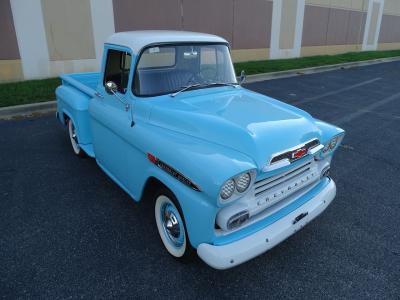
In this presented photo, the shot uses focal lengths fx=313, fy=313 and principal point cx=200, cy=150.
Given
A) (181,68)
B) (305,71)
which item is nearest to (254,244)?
(181,68)

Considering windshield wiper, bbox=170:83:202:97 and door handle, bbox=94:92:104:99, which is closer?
windshield wiper, bbox=170:83:202:97

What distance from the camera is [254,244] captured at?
233cm

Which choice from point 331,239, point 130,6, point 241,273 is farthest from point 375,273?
point 130,6

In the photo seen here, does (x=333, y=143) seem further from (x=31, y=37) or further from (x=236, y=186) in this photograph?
(x=31, y=37)

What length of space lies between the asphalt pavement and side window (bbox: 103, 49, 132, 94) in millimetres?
1345

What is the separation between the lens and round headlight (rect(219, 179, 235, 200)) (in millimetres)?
2178

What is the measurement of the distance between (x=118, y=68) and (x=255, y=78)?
882cm

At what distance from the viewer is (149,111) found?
119 inches

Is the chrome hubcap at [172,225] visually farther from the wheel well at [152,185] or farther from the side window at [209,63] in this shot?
the side window at [209,63]

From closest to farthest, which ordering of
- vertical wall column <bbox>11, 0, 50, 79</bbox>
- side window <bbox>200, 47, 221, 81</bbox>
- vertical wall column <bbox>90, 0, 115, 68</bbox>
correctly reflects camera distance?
side window <bbox>200, 47, 221, 81</bbox> < vertical wall column <bbox>11, 0, 50, 79</bbox> < vertical wall column <bbox>90, 0, 115, 68</bbox>

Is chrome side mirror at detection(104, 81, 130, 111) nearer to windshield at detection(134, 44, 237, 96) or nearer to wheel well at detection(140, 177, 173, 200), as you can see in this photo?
windshield at detection(134, 44, 237, 96)

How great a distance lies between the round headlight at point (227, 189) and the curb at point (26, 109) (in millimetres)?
6281

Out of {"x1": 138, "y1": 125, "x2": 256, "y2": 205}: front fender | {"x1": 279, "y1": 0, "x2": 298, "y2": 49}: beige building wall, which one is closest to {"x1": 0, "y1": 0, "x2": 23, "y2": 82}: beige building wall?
{"x1": 138, "y1": 125, "x2": 256, "y2": 205}: front fender

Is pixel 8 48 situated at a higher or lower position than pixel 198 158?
higher
